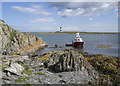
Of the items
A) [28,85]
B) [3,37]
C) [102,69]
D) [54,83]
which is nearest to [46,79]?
[54,83]

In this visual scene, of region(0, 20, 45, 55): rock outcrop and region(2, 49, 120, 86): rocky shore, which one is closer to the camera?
region(2, 49, 120, 86): rocky shore

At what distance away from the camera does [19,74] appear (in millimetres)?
19344

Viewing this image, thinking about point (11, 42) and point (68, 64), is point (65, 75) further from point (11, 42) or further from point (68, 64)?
point (11, 42)

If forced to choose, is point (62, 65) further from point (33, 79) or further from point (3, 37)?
point (3, 37)

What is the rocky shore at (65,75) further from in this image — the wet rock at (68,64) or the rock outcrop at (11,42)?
the rock outcrop at (11,42)

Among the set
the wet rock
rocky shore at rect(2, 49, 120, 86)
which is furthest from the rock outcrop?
the wet rock

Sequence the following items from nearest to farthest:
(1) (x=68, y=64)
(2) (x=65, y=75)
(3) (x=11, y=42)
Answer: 1. (2) (x=65, y=75)
2. (1) (x=68, y=64)
3. (3) (x=11, y=42)

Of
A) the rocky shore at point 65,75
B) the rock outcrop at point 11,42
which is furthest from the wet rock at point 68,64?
the rock outcrop at point 11,42

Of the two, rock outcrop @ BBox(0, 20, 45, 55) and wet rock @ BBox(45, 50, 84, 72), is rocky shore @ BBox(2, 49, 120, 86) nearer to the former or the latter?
wet rock @ BBox(45, 50, 84, 72)

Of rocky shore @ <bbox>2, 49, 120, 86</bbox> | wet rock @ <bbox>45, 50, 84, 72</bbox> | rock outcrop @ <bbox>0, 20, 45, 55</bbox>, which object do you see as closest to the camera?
rocky shore @ <bbox>2, 49, 120, 86</bbox>

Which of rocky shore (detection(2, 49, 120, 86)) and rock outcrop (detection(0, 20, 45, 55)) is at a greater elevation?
rock outcrop (detection(0, 20, 45, 55))

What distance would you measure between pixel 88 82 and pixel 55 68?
7258mm

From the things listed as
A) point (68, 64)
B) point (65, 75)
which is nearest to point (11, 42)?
point (68, 64)

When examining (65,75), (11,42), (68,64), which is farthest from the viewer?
(11,42)
